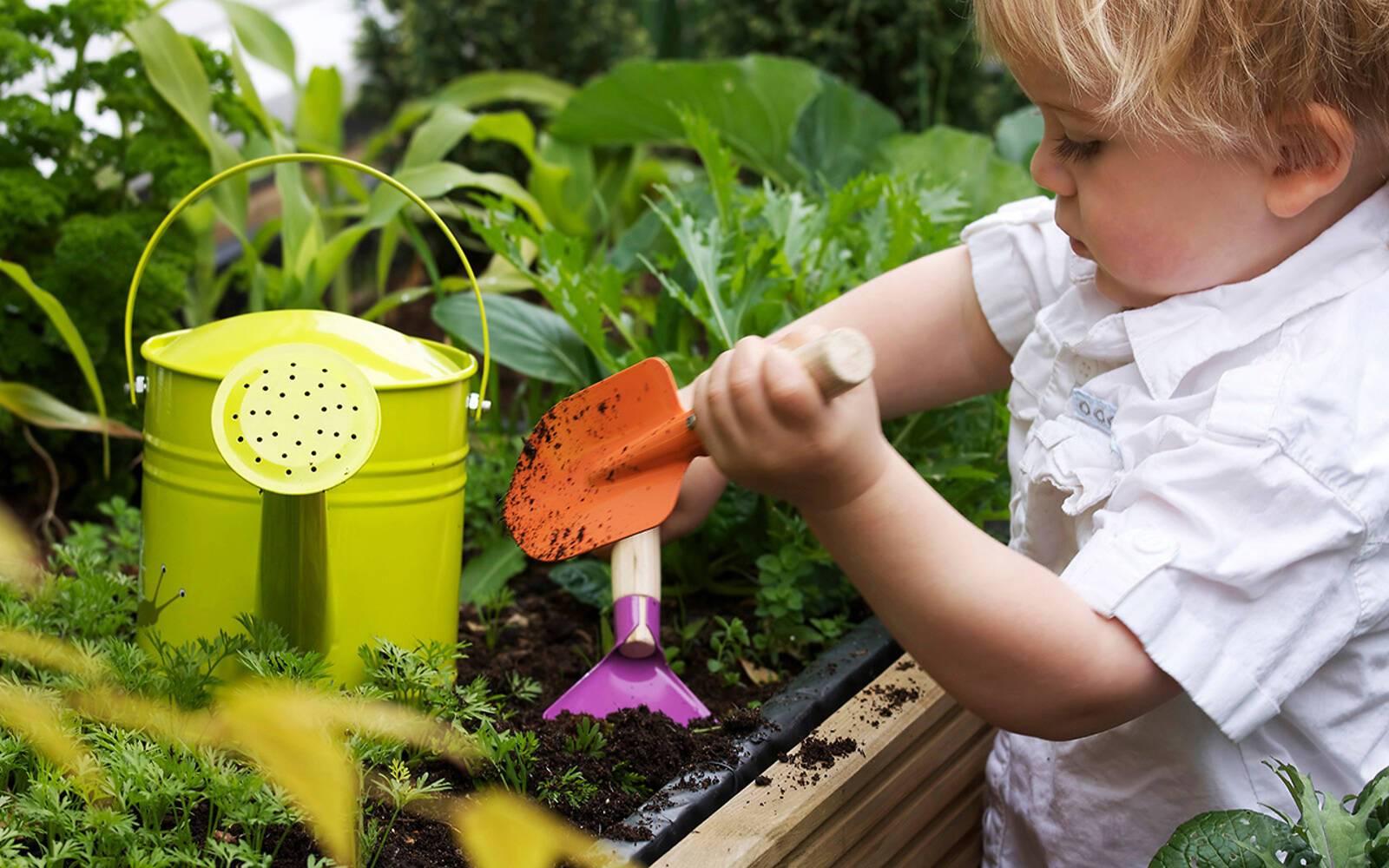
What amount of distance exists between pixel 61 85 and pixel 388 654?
3.92ft

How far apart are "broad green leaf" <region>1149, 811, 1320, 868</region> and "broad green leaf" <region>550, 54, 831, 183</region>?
5.93 feet

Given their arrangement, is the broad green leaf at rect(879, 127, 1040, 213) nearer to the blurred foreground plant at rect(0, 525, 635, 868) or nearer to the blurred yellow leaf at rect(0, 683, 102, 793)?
the blurred foreground plant at rect(0, 525, 635, 868)

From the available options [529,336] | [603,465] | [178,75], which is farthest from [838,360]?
[178,75]

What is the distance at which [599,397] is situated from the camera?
1.08 meters

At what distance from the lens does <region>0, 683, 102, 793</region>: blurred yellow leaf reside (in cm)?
95

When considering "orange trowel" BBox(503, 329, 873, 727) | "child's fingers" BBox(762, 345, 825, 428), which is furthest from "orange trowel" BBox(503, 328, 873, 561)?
"child's fingers" BBox(762, 345, 825, 428)

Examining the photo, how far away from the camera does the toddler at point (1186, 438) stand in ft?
3.08

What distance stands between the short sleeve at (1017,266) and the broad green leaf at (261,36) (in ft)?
5.20

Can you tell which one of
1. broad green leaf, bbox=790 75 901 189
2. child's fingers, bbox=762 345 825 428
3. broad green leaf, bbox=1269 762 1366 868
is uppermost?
child's fingers, bbox=762 345 825 428

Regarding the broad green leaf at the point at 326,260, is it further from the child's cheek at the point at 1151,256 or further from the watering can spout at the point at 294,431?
the child's cheek at the point at 1151,256

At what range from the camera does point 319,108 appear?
254 cm

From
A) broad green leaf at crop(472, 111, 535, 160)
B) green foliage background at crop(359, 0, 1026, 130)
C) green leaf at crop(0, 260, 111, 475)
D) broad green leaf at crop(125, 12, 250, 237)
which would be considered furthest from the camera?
green foliage background at crop(359, 0, 1026, 130)

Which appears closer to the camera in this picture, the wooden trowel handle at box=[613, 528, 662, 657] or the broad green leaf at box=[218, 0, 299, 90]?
the wooden trowel handle at box=[613, 528, 662, 657]

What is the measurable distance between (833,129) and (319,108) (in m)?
1.02
